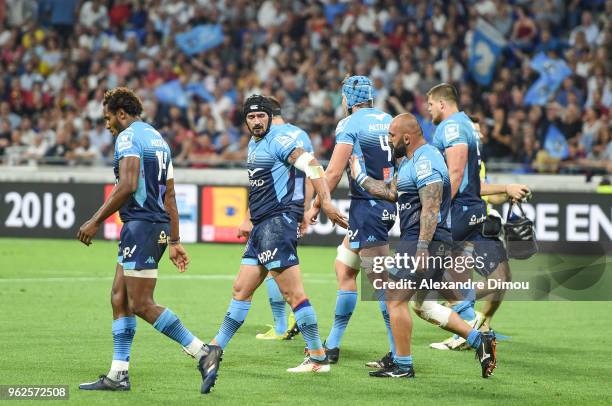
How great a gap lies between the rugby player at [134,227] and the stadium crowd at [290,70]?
13.3 metres

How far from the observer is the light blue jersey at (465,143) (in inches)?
406

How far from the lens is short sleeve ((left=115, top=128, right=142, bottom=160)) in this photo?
26.9 feet

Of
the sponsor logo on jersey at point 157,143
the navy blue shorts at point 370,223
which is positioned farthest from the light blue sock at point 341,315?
the sponsor logo on jersey at point 157,143

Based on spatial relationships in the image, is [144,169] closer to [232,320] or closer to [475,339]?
[232,320]

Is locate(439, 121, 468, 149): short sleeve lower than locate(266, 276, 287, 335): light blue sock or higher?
higher

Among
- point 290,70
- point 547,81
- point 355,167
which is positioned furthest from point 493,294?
point 290,70

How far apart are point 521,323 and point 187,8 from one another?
17.2 meters

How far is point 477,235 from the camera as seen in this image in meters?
10.9

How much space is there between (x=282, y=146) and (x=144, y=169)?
1.22 meters

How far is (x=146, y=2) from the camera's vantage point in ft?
93.2

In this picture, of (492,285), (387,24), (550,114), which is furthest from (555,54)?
(492,285)

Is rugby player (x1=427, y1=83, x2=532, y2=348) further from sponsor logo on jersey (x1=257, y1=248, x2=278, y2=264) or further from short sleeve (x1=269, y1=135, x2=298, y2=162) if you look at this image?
sponsor logo on jersey (x1=257, y1=248, x2=278, y2=264)

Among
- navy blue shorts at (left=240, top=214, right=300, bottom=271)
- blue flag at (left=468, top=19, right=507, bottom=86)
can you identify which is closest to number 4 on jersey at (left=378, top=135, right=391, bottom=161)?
navy blue shorts at (left=240, top=214, right=300, bottom=271)

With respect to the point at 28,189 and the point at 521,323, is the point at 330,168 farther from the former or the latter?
the point at 28,189
